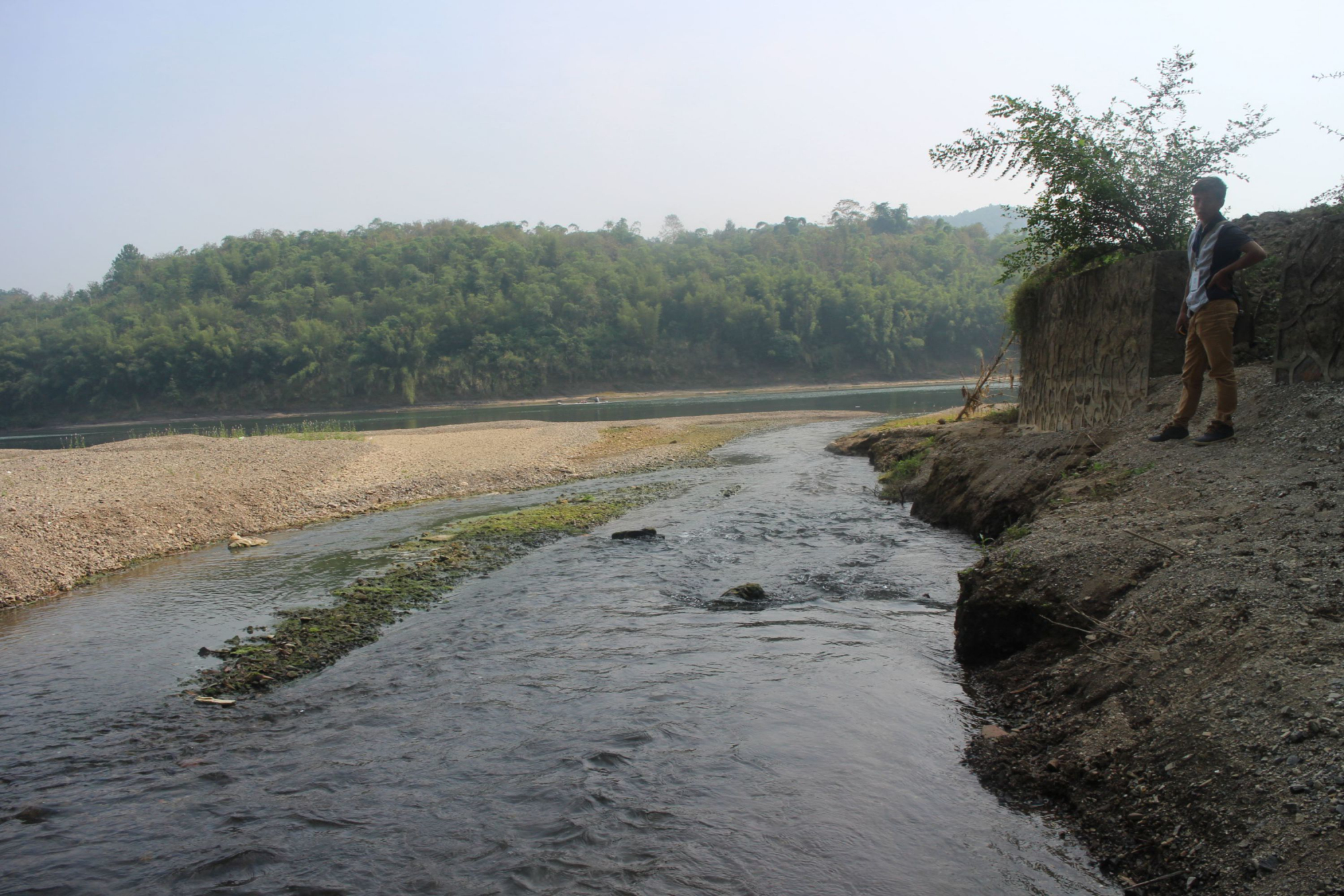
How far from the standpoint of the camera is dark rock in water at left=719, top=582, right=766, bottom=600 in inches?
376

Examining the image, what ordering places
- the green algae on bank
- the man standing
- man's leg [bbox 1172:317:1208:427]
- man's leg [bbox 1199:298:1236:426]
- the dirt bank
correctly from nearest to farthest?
the green algae on bank, the man standing, man's leg [bbox 1199:298:1236:426], man's leg [bbox 1172:317:1208:427], the dirt bank

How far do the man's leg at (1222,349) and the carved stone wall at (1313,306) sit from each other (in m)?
0.85

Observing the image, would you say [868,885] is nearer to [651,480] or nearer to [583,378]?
[651,480]

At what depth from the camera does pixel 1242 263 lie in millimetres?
7805

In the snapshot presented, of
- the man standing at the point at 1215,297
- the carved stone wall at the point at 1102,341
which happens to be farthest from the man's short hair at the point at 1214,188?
the carved stone wall at the point at 1102,341

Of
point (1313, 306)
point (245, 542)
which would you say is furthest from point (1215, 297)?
point (245, 542)

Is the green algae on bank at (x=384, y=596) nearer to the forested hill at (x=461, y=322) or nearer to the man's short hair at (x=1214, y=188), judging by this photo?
the man's short hair at (x=1214, y=188)

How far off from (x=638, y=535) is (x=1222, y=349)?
27.8 feet

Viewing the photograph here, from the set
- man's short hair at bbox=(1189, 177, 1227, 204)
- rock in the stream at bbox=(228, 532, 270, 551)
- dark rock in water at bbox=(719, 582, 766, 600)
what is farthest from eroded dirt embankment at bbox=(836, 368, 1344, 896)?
rock in the stream at bbox=(228, 532, 270, 551)

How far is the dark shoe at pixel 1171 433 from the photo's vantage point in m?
8.78

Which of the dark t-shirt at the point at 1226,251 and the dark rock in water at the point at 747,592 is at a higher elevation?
the dark t-shirt at the point at 1226,251

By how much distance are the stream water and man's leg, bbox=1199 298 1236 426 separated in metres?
3.36

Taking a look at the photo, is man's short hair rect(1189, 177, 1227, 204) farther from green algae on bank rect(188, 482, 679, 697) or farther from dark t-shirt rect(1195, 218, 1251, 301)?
green algae on bank rect(188, 482, 679, 697)

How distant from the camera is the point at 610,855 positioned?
4.61 m
